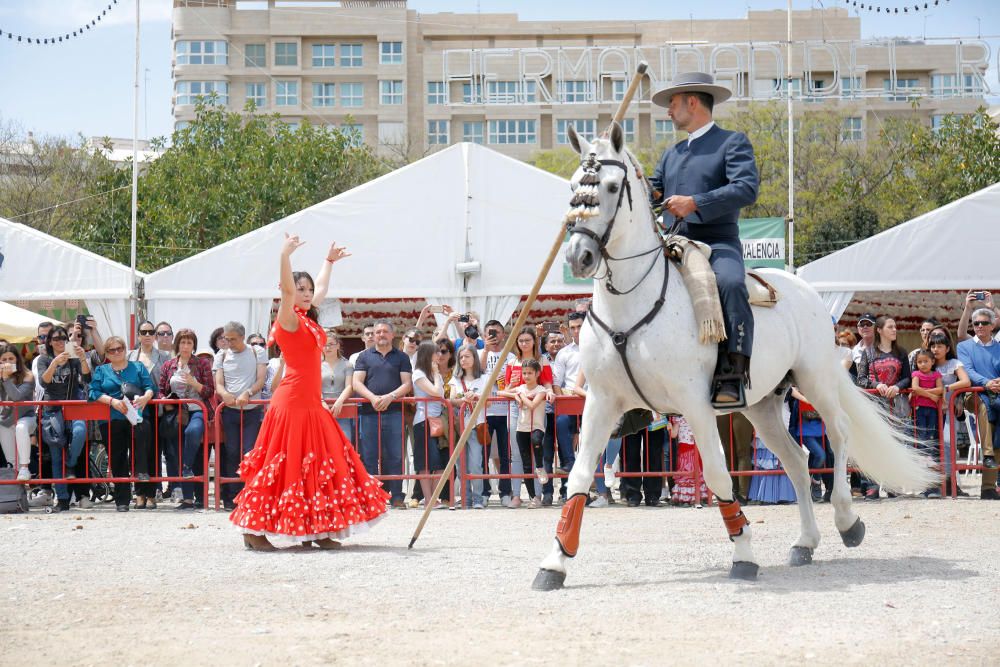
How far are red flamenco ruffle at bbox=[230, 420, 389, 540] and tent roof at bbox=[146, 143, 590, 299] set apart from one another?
1045cm

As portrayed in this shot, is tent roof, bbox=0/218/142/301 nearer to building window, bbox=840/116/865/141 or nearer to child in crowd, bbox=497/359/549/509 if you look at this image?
child in crowd, bbox=497/359/549/509

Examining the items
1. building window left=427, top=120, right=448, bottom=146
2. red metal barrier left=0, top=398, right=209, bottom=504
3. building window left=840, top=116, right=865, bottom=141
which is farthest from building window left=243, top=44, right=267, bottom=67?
red metal barrier left=0, top=398, right=209, bottom=504

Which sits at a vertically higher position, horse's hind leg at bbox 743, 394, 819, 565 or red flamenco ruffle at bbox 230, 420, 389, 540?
horse's hind leg at bbox 743, 394, 819, 565

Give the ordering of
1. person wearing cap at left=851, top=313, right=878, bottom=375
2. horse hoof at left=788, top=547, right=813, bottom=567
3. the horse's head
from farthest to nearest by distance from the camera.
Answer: person wearing cap at left=851, top=313, right=878, bottom=375 → horse hoof at left=788, top=547, right=813, bottom=567 → the horse's head

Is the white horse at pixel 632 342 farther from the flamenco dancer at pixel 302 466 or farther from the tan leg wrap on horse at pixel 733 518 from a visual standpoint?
the flamenco dancer at pixel 302 466

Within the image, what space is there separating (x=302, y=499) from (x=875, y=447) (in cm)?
434

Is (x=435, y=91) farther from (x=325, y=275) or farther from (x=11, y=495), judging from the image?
(x=325, y=275)

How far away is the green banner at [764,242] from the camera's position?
20953 mm

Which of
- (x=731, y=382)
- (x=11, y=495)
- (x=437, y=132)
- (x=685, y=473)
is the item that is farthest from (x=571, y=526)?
(x=437, y=132)

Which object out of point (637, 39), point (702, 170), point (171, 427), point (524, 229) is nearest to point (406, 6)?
point (637, 39)

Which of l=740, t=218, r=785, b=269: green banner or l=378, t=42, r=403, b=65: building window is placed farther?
l=378, t=42, r=403, b=65: building window

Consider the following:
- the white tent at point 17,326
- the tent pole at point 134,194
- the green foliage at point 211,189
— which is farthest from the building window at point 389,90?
the white tent at point 17,326

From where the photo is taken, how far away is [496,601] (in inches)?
259

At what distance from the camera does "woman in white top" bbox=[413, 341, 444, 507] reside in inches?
→ 530
